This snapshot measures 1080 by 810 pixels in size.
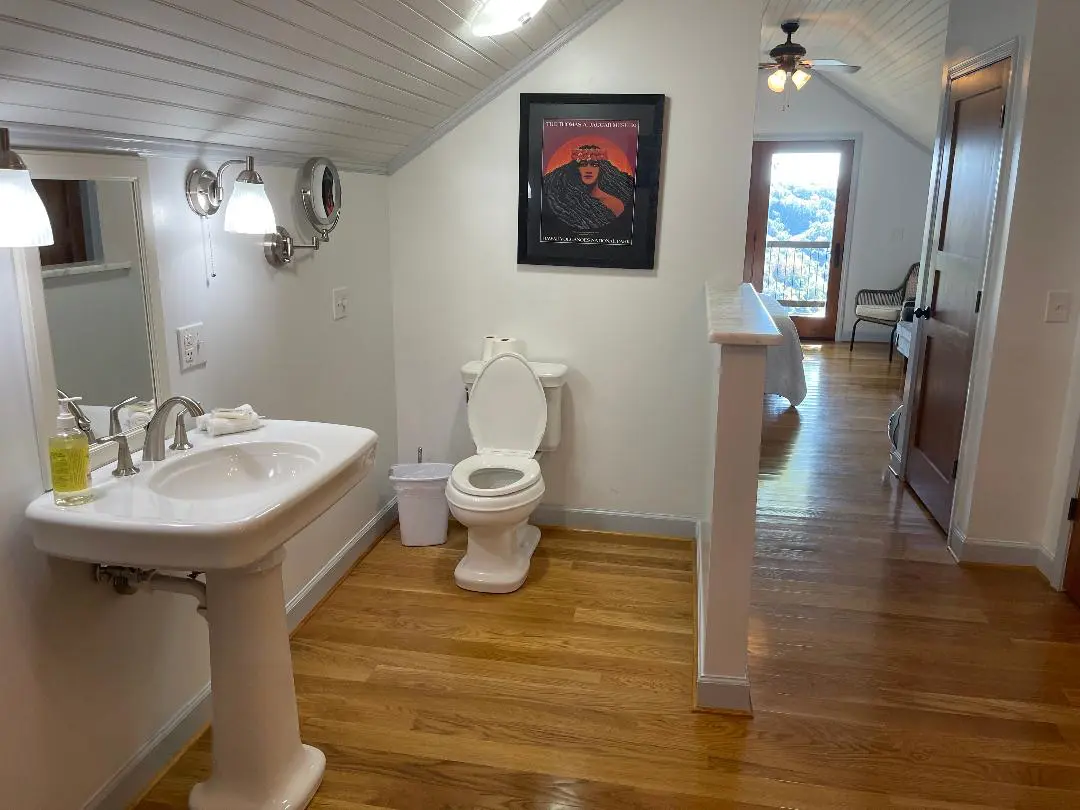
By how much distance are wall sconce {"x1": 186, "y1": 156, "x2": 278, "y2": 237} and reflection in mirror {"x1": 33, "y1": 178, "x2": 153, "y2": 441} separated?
261 millimetres

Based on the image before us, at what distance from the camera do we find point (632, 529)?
359 cm

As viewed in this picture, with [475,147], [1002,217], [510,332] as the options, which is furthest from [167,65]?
[1002,217]

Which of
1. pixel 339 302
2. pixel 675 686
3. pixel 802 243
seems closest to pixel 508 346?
pixel 339 302

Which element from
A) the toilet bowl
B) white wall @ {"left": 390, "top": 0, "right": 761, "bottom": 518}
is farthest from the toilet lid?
white wall @ {"left": 390, "top": 0, "right": 761, "bottom": 518}

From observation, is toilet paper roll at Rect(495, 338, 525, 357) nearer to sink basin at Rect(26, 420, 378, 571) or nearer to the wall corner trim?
the wall corner trim

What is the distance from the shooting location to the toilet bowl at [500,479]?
292cm

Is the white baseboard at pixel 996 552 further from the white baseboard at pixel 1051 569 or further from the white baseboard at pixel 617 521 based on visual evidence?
the white baseboard at pixel 617 521

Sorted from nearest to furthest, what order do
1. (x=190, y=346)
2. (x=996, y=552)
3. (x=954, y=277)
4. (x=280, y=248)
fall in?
1. (x=190, y=346)
2. (x=280, y=248)
3. (x=996, y=552)
4. (x=954, y=277)

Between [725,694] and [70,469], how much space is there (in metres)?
1.77

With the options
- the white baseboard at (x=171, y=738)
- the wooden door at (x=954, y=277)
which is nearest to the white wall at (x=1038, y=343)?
the wooden door at (x=954, y=277)

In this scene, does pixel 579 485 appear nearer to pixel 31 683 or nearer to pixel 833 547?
pixel 833 547

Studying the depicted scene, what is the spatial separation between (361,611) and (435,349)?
121 cm

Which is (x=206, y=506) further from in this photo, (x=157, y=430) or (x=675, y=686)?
(x=675, y=686)

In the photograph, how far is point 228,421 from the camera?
214cm
